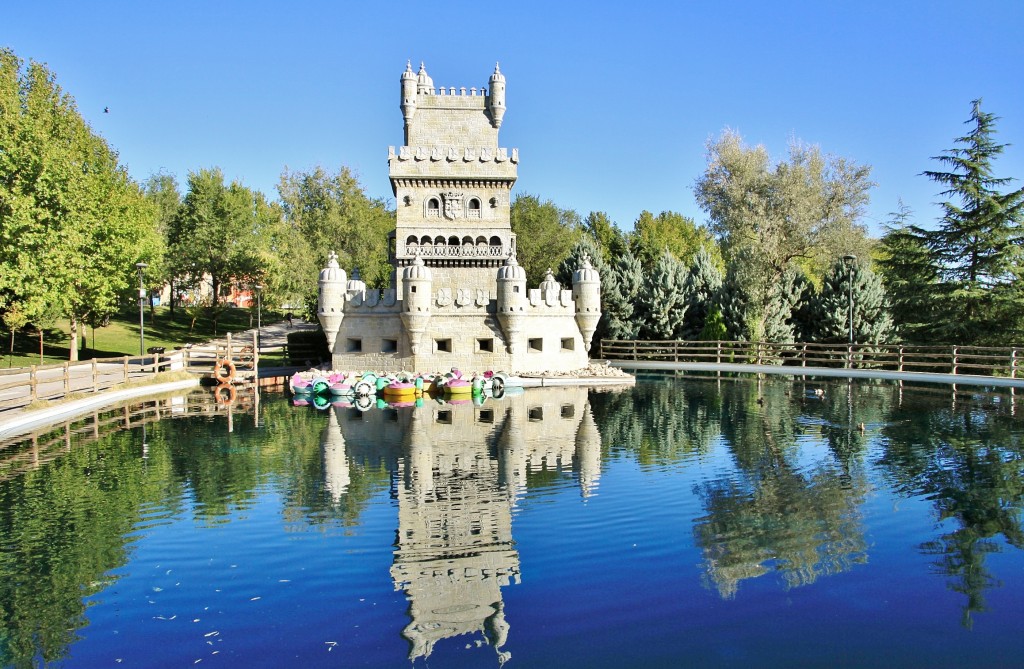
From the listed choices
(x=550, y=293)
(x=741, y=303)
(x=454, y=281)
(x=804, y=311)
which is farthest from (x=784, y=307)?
(x=454, y=281)

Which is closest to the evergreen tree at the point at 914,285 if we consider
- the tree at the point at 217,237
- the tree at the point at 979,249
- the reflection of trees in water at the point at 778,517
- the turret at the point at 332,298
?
the tree at the point at 979,249

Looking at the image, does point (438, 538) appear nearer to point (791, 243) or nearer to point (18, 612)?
point (18, 612)

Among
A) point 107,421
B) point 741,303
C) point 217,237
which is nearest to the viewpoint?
point 107,421

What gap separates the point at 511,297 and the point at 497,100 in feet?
36.3

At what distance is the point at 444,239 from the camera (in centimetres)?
3522

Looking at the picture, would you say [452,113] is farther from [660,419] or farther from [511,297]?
[660,419]

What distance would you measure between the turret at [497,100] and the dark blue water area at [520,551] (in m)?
22.2

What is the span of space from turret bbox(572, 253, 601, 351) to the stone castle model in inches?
2.1

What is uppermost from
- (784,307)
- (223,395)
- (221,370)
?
(784,307)

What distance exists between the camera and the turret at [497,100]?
119 ft

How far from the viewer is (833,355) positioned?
3600cm

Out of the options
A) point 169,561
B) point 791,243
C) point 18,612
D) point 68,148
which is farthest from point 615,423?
point 68,148

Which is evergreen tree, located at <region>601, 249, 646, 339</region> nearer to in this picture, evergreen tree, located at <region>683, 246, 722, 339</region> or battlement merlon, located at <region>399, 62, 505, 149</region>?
evergreen tree, located at <region>683, 246, 722, 339</region>

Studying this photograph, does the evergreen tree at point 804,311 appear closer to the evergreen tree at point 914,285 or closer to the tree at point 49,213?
the evergreen tree at point 914,285
